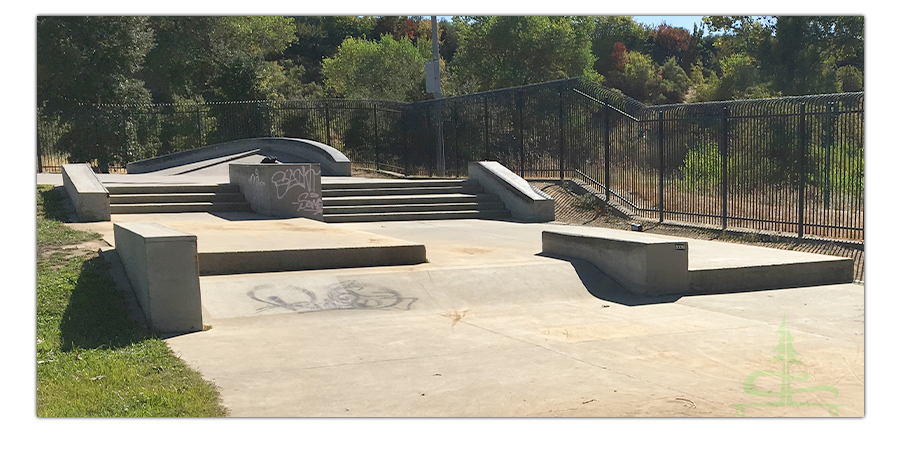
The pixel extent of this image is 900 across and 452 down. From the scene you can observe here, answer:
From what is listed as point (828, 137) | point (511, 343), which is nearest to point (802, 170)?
point (828, 137)

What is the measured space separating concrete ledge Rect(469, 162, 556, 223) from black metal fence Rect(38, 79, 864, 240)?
1.46 meters

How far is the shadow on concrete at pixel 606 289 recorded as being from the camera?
350 inches

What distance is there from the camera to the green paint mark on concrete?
5.02 metres

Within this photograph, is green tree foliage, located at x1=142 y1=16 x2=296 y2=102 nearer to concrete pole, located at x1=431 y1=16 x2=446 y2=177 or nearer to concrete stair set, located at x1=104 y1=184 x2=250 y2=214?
concrete pole, located at x1=431 y1=16 x2=446 y2=177

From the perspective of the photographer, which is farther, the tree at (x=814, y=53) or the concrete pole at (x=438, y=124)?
the tree at (x=814, y=53)

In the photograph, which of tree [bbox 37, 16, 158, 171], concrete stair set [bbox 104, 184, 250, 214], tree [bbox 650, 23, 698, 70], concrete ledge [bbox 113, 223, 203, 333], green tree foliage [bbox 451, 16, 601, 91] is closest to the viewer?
concrete ledge [bbox 113, 223, 203, 333]

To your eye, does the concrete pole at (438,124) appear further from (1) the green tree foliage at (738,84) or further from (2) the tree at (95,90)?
(1) the green tree foliage at (738,84)

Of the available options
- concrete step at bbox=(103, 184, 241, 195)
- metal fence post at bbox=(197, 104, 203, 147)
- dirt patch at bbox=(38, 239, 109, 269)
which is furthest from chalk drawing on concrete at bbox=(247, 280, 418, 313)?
metal fence post at bbox=(197, 104, 203, 147)

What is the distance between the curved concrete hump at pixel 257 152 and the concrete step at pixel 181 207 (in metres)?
7.63

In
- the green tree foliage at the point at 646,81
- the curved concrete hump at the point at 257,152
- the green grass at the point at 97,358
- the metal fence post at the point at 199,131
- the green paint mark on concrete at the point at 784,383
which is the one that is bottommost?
the green paint mark on concrete at the point at 784,383

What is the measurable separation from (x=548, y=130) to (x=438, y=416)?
1467cm

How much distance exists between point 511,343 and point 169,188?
34.1 ft

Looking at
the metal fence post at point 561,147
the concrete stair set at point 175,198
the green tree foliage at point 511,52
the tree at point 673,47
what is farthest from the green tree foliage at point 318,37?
the concrete stair set at point 175,198

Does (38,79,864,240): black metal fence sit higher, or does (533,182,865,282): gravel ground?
(38,79,864,240): black metal fence
